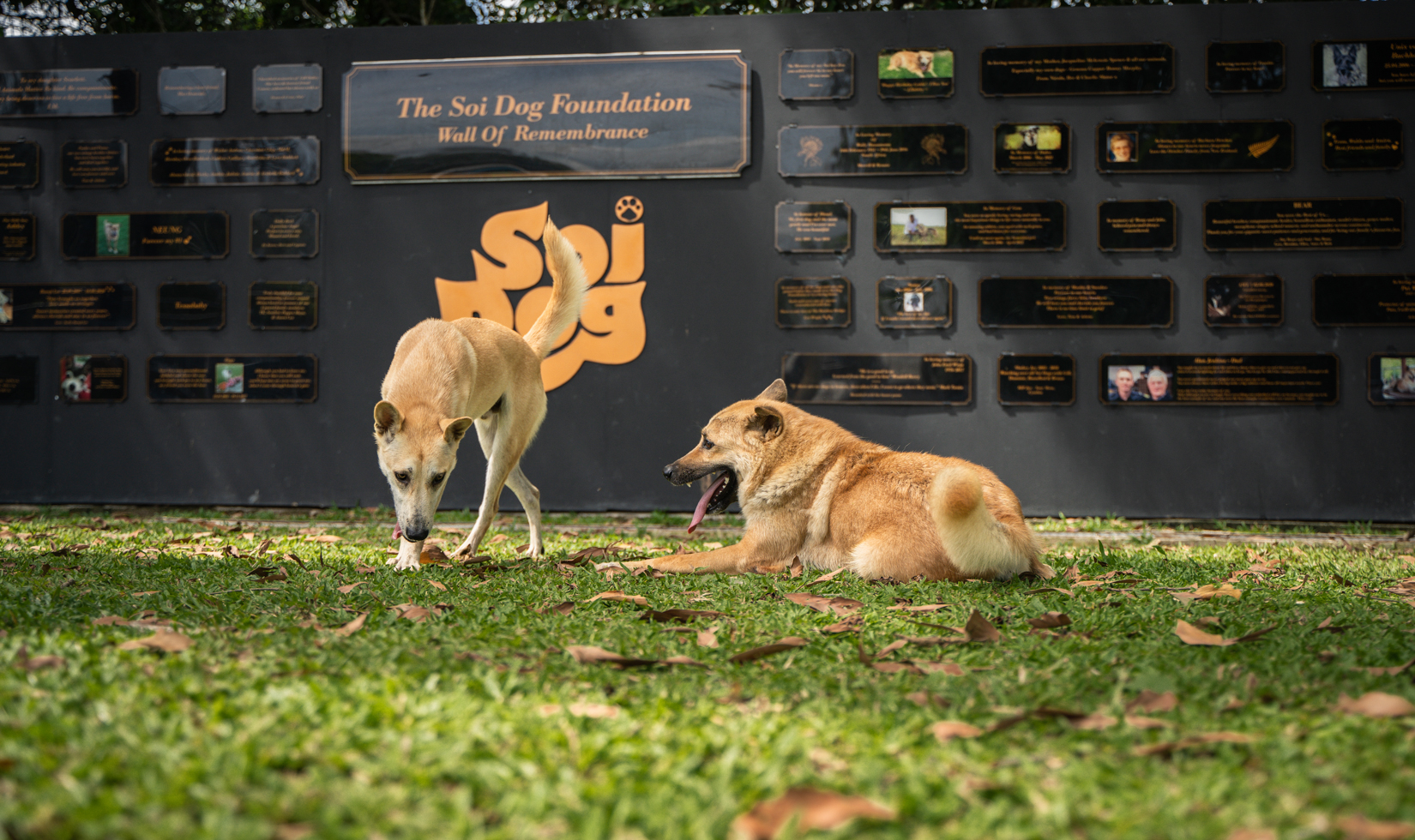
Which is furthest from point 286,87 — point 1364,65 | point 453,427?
point 1364,65

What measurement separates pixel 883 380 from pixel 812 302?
88 centimetres

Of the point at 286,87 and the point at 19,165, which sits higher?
the point at 286,87

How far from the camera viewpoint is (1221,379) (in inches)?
261

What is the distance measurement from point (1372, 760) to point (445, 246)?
6952 mm

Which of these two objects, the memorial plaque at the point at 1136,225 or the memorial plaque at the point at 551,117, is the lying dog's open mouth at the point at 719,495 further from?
the memorial plaque at the point at 1136,225

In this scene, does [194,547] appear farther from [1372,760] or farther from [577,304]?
[1372,760]

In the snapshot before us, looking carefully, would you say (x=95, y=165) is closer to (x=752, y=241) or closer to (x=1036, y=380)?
(x=752, y=241)

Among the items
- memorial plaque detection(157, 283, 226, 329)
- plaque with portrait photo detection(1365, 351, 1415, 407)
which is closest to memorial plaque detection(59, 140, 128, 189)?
memorial plaque detection(157, 283, 226, 329)

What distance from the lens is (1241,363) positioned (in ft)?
21.7

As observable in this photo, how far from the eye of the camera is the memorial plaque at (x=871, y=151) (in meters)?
6.79

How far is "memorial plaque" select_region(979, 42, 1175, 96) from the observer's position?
263 inches

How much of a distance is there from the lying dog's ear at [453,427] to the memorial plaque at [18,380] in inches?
217

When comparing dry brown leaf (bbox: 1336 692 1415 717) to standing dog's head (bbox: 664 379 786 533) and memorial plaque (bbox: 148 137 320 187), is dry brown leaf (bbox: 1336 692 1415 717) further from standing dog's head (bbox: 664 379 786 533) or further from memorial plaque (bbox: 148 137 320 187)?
memorial plaque (bbox: 148 137 320 187)

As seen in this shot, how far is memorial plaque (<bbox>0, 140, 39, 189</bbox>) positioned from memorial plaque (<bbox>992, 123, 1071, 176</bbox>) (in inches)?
327
